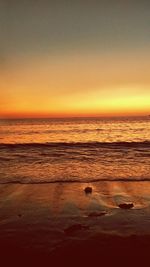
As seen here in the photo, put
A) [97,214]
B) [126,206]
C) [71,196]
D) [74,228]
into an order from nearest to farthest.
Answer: [74,228] < [97,214] < [126,206] < [71,196]

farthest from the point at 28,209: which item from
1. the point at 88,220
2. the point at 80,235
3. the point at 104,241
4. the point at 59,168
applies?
the point at 59,168

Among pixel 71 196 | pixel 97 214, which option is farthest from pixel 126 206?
pixel 71 196

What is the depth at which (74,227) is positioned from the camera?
24.0 ft

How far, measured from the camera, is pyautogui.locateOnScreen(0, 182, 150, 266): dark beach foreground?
5.83 metres

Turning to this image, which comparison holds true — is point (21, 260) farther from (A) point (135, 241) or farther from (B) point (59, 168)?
(B) point (59, 168)

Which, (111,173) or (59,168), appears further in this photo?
(59,168)

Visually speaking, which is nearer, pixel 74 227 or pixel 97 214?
pixel 74 227

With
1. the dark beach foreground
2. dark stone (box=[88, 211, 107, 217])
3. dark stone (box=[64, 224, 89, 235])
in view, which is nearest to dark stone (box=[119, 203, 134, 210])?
the dark beach foreground

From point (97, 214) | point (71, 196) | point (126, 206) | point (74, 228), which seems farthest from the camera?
point (71, 196)

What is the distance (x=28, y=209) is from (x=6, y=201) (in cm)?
120

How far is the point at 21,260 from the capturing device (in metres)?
5.72

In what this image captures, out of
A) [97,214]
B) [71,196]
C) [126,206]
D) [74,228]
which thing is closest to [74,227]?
[74,228]

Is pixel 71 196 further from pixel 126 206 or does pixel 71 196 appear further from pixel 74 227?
pixel 74 227

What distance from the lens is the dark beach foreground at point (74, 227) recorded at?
5.83 metres
